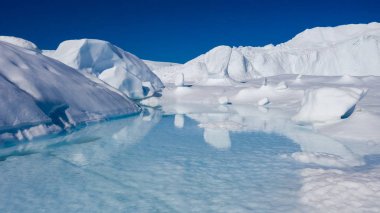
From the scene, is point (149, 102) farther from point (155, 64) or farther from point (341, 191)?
point (155, 64)

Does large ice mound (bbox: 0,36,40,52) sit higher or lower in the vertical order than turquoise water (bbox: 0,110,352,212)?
higher

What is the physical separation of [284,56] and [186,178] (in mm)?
56070

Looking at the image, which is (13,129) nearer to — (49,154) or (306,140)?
(49,154)

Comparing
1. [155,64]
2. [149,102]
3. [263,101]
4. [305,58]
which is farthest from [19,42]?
[155,64]

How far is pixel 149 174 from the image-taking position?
599cm

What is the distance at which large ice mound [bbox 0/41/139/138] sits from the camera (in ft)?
27.9

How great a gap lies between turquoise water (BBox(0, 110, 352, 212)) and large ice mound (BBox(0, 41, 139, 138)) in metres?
0.68

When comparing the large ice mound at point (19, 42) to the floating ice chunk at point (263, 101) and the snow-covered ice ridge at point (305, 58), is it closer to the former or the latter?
the floating ice chunk at point (263, 101)

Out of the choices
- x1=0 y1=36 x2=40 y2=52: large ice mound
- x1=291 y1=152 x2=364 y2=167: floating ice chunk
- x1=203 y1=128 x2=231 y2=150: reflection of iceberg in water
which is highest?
x1=0 y1=36 x2=40 y2=52: large ice mound

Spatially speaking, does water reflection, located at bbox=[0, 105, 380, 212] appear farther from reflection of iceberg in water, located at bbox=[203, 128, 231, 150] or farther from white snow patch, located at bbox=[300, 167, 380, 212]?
white snow patch, located at bbox=[300, 167, 380, 212]

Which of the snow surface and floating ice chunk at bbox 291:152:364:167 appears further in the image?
the snow surface

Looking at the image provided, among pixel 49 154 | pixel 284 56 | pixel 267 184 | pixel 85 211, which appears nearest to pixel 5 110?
pixel 49 154

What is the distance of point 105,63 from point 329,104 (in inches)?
793

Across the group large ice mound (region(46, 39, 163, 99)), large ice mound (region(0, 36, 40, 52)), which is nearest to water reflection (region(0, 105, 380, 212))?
large ice mound (region(46, 39, 163, 99))
